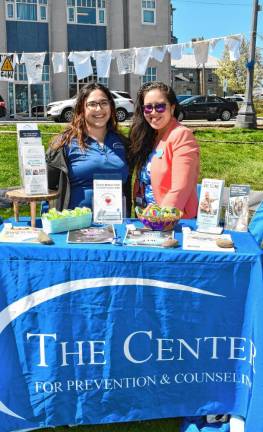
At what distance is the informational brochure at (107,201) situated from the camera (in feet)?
8.71

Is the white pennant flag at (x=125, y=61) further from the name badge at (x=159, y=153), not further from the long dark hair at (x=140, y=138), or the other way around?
the name badge at (x=159, y=153)

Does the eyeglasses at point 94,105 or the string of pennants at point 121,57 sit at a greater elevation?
the string of pennants at point 121,57

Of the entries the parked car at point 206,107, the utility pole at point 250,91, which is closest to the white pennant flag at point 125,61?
the utility pole at point 250,91

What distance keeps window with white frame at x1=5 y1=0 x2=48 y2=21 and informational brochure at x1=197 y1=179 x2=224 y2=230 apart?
25693 millimetres

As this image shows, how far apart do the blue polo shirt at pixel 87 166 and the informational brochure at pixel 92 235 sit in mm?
528

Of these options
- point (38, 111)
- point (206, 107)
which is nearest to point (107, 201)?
point (206, 107)

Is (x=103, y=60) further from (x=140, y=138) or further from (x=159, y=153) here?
(x=159, y=153)

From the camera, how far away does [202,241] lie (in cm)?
239

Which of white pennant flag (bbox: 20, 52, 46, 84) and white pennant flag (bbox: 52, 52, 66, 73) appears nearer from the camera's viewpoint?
white pennant flag (bbox: 52, 52, 66, 73)

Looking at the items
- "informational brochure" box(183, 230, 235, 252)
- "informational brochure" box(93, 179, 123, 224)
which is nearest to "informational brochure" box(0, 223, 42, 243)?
"informational brochure" box(93, 179, 123, 224)

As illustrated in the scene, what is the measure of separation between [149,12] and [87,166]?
26605mm

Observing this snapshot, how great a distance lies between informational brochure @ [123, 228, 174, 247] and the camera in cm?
231

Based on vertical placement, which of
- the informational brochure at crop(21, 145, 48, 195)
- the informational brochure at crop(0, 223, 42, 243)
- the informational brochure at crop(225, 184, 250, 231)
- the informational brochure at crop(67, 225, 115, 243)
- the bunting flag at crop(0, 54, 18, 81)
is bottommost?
the informational brochure at crop(67, 225, 115, 243)

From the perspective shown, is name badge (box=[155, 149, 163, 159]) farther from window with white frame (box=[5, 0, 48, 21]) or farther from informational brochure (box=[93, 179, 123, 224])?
window with white frame (box=[5, 0, 48, 21])
